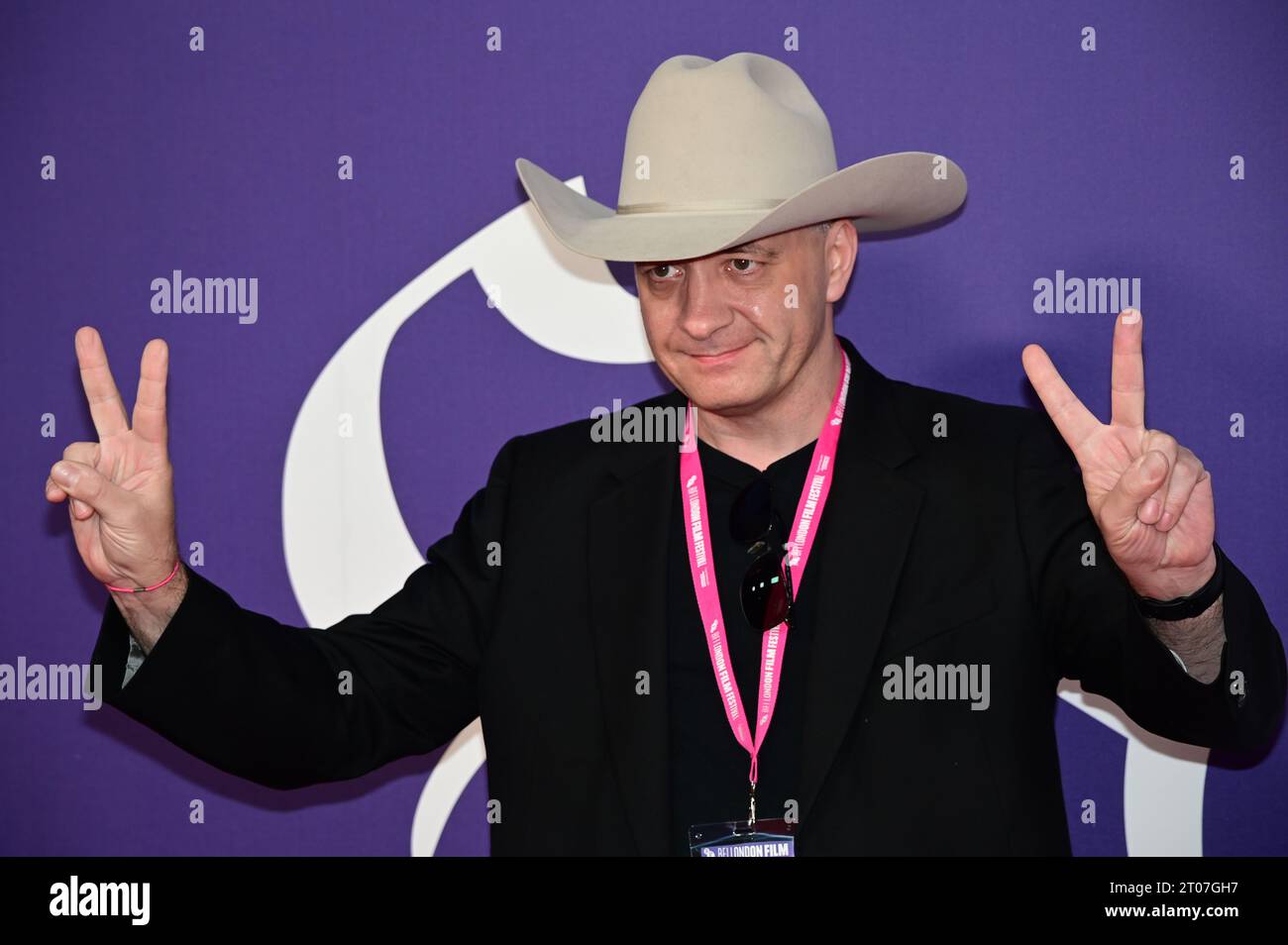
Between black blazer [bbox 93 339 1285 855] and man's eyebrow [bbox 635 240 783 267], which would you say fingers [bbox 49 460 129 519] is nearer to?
black blazer [bbox 93 339 1285 855]

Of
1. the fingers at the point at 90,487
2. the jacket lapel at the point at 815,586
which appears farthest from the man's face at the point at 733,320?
the fingers at the point at 90,487

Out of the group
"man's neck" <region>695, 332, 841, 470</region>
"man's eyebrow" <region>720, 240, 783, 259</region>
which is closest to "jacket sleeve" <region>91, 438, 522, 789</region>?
"man's neck" <region>695, 332, 841, 470</region>

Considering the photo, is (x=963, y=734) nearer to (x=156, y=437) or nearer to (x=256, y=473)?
(x=156, y=437)

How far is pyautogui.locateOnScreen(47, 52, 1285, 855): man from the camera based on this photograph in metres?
2.61

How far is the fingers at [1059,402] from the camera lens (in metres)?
2.36

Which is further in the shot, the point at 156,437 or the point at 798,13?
the point at 798,13

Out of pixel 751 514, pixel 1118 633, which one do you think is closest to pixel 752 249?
pixel 751 514

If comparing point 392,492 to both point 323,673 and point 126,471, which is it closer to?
point 323,673

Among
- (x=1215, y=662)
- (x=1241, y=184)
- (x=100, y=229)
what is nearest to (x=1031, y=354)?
(x=1215, y=662)

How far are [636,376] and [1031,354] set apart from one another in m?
1.27

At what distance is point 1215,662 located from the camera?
2.43 meters

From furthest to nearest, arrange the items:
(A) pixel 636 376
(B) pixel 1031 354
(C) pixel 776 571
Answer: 1. (A) pixel 636 376
2. (C) pixel 776 571
3. (B) pixel 1031 354

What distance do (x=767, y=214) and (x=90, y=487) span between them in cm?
129

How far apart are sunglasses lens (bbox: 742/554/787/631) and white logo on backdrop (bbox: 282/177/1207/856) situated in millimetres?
861
